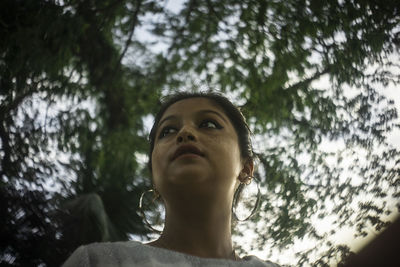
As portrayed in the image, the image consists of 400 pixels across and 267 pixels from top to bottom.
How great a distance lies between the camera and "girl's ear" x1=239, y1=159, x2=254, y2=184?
2.23 metres

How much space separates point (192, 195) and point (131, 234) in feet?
9.89

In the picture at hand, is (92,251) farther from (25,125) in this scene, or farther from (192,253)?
(25,125)

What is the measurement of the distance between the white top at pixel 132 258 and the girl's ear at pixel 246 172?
61cm

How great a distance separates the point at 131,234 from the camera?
4.53 metres

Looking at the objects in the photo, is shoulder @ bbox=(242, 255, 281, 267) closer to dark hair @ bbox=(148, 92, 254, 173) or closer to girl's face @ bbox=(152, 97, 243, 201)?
girl's face @ bbox=(152, 97, 243, 201)

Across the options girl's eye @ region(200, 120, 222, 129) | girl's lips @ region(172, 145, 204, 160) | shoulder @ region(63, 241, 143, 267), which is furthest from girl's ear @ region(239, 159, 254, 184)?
shoulder @ region(63, 241, 143, 267)

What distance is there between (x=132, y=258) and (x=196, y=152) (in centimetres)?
60

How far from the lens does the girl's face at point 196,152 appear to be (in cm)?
177

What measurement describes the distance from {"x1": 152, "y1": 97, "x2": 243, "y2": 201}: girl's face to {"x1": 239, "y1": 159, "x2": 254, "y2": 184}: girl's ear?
11 cm

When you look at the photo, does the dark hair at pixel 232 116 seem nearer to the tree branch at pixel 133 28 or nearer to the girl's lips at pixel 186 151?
the girl's lips at pixel 186 151

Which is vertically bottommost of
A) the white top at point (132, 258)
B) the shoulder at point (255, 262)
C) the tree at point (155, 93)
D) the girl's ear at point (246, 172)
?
the shoulder at point (255, 262)

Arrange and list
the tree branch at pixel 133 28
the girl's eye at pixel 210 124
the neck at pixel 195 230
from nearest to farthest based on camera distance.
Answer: the neck at pixel 195 230, the girl's eye at pixel 210 124, the tree branch at pixel 133 28

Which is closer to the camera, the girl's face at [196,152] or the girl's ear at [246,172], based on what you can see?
the girl's face at [196,152]

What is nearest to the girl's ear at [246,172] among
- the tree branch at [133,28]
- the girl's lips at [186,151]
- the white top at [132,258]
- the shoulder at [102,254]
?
the girl's lips at [186,151]
